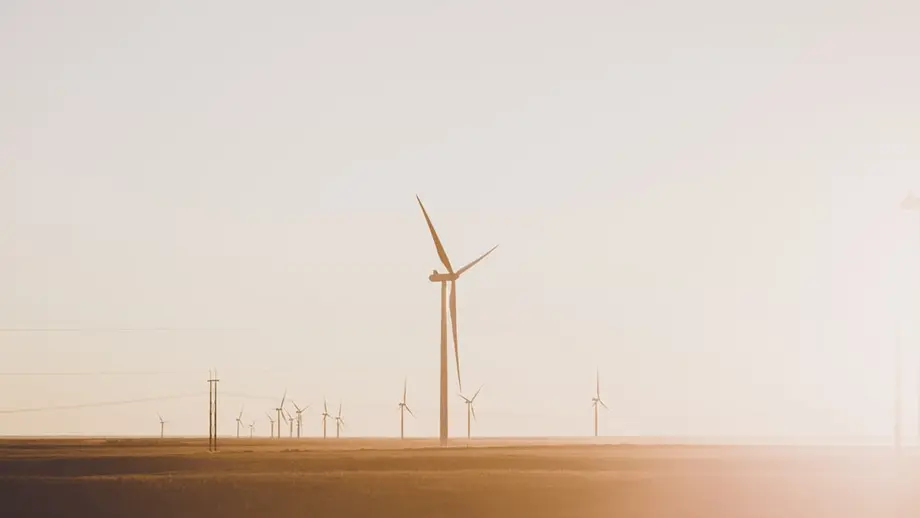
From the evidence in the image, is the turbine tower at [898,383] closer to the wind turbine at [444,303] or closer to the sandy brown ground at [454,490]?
the sandy brown ground at [454,490]

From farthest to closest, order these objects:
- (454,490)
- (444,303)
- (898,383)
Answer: (444,303), (898,383), (454,490)

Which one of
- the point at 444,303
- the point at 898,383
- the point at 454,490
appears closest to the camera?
the point at 454,490

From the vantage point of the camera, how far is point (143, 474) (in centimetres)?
9406

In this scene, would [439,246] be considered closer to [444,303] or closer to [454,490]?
[444,303]

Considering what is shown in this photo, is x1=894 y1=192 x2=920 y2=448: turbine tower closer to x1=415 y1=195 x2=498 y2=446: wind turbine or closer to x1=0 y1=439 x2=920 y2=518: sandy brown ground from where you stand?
x1=0 y1=439 x2=920 y2=518: sandy brown ground

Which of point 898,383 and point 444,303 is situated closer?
point 898,383

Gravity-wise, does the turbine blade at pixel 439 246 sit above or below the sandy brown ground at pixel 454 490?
above

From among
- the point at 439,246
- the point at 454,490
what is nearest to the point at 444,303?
the point at 439,246

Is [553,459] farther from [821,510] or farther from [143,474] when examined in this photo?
[821,510]

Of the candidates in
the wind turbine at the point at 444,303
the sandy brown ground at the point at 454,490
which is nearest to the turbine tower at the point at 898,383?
the sandy brown ground at the point at 454,490

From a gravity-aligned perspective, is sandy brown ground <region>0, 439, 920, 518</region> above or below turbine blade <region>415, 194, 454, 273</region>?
below

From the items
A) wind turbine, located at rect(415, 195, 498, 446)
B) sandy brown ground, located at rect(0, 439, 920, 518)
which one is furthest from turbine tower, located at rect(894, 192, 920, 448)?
wind turbine, located at rect(415, 195, 498, 446)

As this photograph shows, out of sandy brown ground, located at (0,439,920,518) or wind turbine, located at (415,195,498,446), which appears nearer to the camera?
sandy brown ground, located at (0,439,920,518)

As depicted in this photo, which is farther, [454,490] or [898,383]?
[898,383]
